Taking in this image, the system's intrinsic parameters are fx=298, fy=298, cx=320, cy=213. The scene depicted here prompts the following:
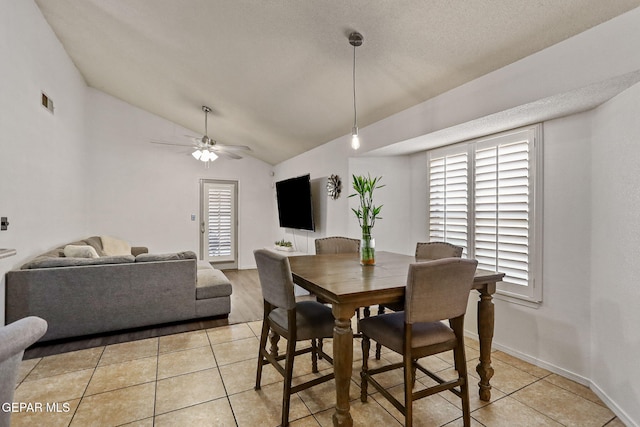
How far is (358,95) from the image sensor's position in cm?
318

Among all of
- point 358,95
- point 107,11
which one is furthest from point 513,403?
point 107,11

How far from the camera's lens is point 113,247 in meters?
4.91

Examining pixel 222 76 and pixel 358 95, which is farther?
pixel 222 76

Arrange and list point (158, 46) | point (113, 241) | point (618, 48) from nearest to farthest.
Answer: point (618, 48), point (158, 46), point (113, 241)

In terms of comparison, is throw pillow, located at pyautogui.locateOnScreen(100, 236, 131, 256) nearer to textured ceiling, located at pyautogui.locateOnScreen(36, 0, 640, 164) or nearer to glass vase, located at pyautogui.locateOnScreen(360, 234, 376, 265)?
textured ceiling, located at pyautogui.locateOnScreen(36, 0, 640, 164)

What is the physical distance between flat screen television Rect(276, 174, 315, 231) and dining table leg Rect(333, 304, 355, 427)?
343 centimetres

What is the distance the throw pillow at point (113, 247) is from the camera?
474 centimetres

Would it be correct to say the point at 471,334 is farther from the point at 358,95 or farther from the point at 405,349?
the point at 358,95

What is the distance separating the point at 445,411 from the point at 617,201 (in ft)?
5.94

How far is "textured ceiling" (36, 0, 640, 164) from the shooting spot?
1929mm

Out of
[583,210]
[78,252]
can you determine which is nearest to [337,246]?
[583,210]

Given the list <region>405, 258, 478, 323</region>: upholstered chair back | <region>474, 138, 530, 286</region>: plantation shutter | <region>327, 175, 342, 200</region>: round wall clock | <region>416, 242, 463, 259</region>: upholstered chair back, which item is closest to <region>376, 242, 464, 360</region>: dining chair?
<region>416, 242, 463, 259</region>: upholstered chair back

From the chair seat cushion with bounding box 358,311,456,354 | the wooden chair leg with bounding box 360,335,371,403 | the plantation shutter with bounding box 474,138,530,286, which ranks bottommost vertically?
the wooden chair leg with bounding box 360,335,371,403

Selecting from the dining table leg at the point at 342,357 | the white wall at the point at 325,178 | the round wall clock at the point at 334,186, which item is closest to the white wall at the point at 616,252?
the dining table leg at the point at 342,357
